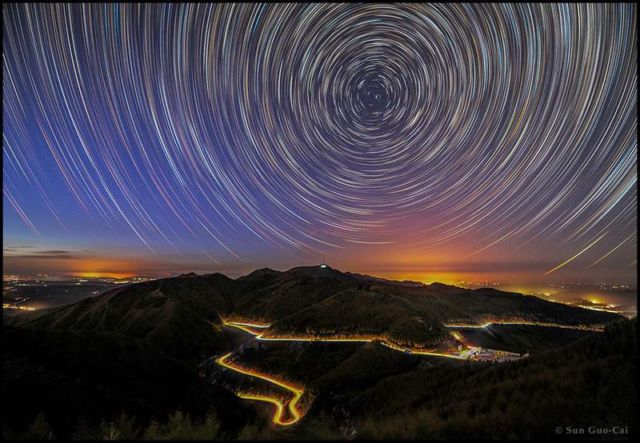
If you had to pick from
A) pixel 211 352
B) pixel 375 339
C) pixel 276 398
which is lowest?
pixel 211 352

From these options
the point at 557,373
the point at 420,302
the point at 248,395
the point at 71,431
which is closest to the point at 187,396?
the point at 71,431

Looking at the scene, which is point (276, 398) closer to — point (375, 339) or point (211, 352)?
point (375, 339)

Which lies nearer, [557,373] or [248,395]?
[557,373]

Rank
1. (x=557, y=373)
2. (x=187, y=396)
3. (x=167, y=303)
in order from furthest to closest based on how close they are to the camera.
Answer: (x=167, y=303) → (x=187, y=396) → (x=557, y=373)

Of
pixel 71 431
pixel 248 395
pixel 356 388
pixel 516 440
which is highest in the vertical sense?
pixel 516 440

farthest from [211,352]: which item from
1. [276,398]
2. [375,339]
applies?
[375,339]

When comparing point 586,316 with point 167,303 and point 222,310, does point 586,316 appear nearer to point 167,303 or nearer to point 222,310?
point 222,310

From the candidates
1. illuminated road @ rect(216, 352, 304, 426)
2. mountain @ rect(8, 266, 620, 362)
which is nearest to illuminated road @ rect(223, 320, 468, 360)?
mountain @ rect(8, 266, 620, 362)
